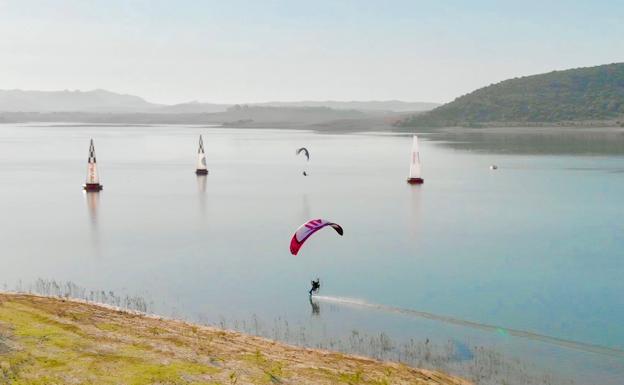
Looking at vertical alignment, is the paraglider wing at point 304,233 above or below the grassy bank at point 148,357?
above

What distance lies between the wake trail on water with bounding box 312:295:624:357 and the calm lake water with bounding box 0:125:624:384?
4.5 inches

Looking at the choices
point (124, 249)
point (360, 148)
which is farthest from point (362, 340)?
point (360, 148)

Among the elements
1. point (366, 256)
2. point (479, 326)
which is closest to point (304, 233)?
point (479, 326)

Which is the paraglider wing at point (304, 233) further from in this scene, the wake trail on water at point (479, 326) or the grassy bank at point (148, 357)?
the grassy bank at point (148, 357)

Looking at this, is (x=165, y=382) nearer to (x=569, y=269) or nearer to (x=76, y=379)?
(x=76, y=379)

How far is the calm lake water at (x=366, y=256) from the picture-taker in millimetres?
28203

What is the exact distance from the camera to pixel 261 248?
148 ft

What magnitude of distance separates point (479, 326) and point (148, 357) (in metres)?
14.1

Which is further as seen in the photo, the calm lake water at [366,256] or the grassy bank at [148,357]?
the calm lake water at [366,256]

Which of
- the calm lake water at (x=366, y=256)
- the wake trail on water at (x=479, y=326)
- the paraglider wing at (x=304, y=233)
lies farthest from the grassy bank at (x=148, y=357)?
the wake trail on water at (x=479, y=326)

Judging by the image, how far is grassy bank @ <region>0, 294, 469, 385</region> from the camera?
1853 cm

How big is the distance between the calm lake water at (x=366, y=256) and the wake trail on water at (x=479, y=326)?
11 cm

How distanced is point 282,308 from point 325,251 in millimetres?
12895

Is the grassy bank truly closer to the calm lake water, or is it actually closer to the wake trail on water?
the calm lake water
